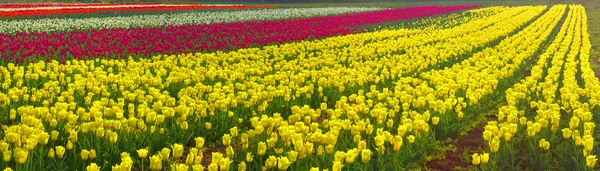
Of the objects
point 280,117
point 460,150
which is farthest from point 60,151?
point 460,150

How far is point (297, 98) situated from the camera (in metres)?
7.48

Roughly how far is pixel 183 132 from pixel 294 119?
3.87ft

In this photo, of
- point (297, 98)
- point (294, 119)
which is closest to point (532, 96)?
point (297, 98)

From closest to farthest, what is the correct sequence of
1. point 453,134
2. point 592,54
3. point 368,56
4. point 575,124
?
point 575,124 → point 453,134 → point 368,56 → point 592,54

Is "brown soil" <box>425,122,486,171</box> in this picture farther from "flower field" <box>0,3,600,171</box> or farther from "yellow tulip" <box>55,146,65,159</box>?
"yellow tulip" <box>55,146,65,159</box>

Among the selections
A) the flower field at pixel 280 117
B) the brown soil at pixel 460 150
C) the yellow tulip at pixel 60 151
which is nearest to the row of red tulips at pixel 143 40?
the flower field at pixel 280 117

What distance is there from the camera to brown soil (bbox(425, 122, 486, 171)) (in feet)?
17.8

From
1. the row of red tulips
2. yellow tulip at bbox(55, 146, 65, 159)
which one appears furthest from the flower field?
the row of red tulips

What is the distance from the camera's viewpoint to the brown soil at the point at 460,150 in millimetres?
5418

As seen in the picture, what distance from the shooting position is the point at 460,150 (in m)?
5.96

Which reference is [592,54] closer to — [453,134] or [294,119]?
[453,134]

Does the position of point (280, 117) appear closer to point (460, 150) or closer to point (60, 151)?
point (60, 151)

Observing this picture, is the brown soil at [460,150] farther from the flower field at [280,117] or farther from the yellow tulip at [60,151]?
the yellow tulip at [60,151]

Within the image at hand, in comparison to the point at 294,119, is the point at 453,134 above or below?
below
